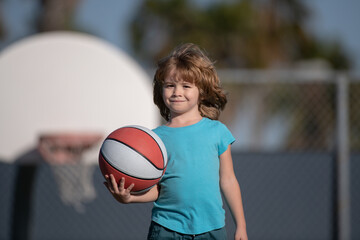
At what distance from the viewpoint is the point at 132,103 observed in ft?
17.5

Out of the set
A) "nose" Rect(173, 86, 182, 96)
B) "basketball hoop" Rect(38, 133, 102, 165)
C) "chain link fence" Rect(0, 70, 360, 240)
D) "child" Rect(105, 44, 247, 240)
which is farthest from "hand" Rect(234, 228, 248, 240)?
"chain link fence" Rect(0, 70, 360, 240)

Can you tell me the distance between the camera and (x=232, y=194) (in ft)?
7.99

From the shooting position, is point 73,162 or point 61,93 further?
point 73,162

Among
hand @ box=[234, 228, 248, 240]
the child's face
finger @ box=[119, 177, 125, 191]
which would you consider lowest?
hand @ box=[234, 228, 248, 240]

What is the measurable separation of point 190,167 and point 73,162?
330cm

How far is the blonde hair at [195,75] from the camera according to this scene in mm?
2449

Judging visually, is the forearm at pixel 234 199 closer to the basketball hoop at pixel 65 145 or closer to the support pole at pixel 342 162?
the basketball hoop at pixel 65 145

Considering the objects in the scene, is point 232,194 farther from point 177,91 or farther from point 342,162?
point 342,162

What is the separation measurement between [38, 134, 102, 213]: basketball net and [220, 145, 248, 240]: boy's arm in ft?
9.47

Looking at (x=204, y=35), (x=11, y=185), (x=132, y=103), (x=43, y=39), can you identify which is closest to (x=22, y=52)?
(x=43, y=39)

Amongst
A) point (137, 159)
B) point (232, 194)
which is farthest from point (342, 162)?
point (137, 159)

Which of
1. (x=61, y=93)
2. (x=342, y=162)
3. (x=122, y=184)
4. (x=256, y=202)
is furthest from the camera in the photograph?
(x=256, y=202)

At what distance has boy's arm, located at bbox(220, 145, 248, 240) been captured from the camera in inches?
94.7

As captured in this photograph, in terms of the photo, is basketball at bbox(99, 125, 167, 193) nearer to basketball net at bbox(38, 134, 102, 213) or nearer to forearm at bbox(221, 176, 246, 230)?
forearm at bbox(221, 176, 246, 230)
